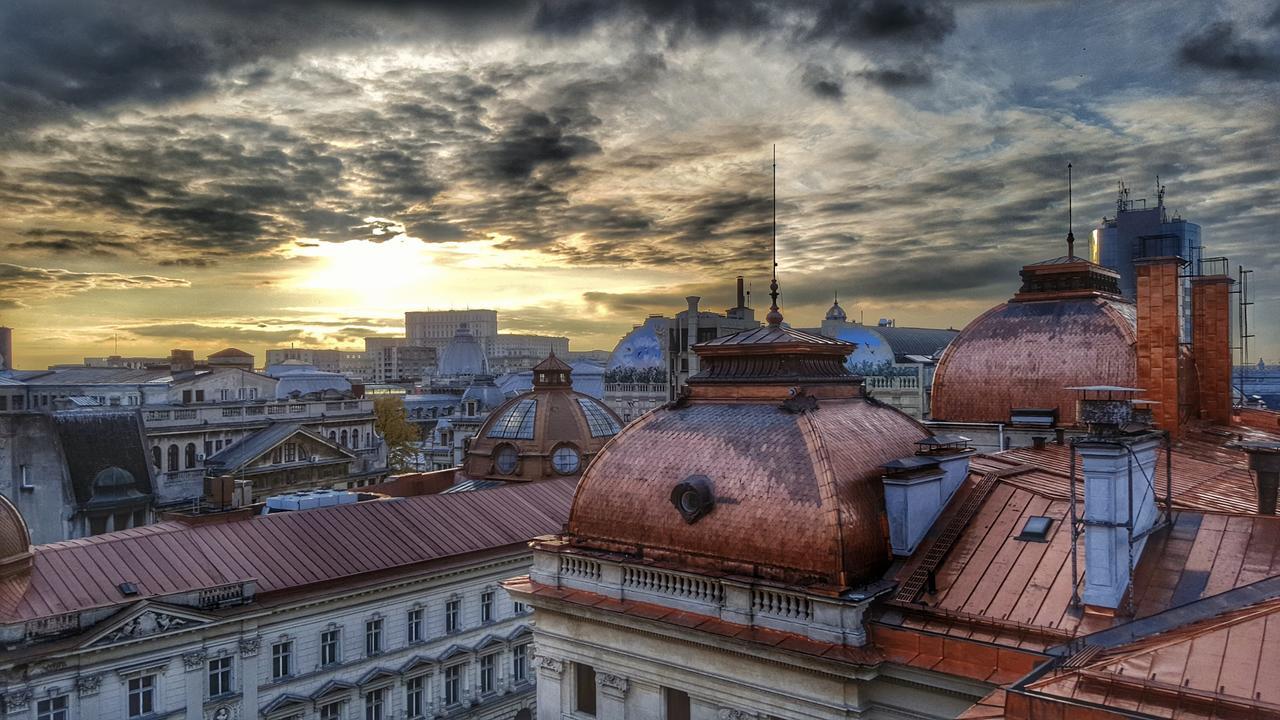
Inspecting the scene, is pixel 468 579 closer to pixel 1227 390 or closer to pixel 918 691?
pixel 918 691

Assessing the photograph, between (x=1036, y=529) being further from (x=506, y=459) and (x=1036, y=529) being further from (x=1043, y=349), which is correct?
(x=506, y=459)

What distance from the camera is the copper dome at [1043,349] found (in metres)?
32.1

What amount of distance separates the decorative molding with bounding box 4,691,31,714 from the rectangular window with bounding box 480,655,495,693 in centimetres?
1816

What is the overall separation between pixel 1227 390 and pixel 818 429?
801 inches

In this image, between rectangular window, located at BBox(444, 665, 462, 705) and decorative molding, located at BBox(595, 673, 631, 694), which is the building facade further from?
decorative molding, located at BBox(595, 673, 631, 694)

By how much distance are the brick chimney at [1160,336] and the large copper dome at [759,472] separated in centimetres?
803

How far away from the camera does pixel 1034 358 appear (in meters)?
33.5

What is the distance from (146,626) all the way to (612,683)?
1713 centimetres

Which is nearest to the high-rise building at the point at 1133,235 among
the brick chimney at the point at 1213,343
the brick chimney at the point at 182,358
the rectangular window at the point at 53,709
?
the brick chimney at the point at 1213,343

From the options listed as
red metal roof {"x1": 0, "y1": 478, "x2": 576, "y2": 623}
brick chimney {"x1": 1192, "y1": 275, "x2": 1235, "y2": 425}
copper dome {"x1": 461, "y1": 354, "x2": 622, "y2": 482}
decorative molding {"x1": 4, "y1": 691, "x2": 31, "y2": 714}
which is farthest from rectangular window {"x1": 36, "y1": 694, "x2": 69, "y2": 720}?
brick chimney {"x1": 1192, "y1": 275, "x2": 1235, "y2": 425}

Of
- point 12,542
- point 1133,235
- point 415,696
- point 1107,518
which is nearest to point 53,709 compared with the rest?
point 12,542

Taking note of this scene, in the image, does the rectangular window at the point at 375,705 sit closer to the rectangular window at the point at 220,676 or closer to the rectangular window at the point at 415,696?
the rectangular window at the point at 415,696

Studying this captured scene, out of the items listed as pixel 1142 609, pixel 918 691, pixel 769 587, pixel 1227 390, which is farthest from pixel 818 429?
pixel 1227 390

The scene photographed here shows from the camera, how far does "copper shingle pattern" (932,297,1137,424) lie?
105ft
